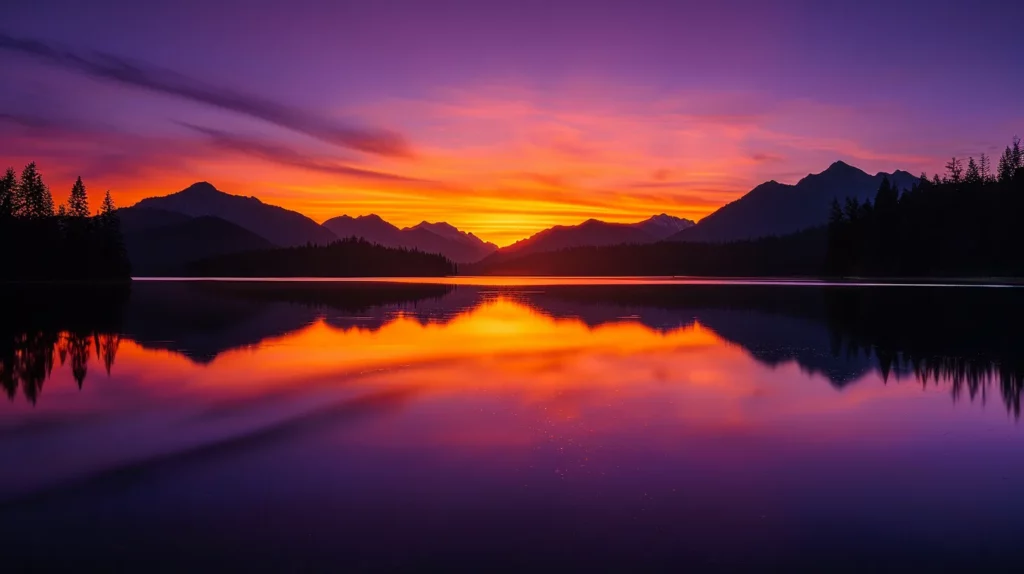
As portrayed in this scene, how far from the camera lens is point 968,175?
16612 centimetres

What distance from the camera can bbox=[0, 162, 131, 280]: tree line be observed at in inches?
5084

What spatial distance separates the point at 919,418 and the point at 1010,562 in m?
9.18

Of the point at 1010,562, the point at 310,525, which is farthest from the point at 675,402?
the point at 310,525

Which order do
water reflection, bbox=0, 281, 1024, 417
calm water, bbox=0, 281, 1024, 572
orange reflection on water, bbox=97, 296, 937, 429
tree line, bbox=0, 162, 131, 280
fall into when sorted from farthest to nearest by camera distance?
1. tree line, bbox=0, 162, 131, 280
2. water reflection, bbox=0, 281, 1024, 417
3. orange reflection on water, bbox=97, 296, 937, 429
4. calm water, bbox=0, 281, 1024, 572

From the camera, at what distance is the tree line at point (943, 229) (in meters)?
141

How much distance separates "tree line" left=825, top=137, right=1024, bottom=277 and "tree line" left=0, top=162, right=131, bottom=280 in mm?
180955

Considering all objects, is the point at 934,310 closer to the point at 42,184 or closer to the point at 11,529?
the point at 11,529

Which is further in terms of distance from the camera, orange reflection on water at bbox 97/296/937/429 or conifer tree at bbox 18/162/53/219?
conifer tree at bbox 18/162/53/219

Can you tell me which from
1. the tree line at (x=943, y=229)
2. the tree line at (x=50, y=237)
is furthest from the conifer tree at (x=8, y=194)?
the tree line at (x=943, y=229)

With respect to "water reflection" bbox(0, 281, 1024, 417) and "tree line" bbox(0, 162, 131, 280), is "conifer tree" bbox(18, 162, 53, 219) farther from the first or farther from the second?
"water reflection" bbox(0, 281, 1024, 417)

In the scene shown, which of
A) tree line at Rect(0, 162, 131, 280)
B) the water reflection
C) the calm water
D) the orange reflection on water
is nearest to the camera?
the calm water

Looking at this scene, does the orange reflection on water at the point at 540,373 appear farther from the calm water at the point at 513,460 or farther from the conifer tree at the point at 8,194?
the conifer tree at the point at 8,194

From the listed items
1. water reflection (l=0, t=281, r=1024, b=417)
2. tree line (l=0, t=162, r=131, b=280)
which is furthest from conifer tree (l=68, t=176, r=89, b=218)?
water reflection (l=0, t=281, r=1024, b=417)

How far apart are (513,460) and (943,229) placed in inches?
6692
